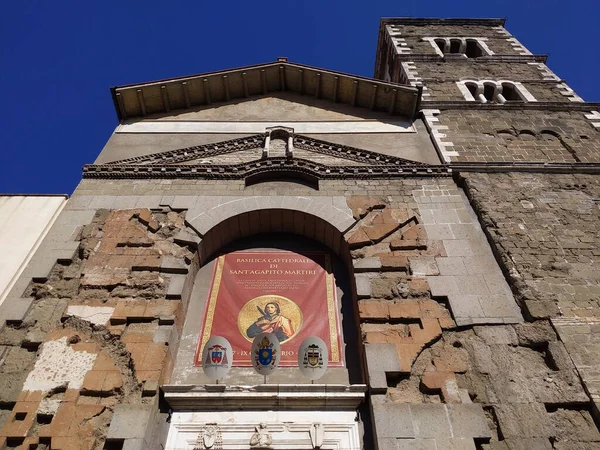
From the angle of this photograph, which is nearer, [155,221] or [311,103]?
[155,221]

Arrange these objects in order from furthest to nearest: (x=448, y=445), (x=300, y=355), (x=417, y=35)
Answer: (x=417, y=35)
(x=300, y=355)
(x=448, y=445)

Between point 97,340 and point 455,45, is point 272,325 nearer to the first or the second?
point 97,340

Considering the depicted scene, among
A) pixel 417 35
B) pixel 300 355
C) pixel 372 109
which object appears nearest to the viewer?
pixel 300 355

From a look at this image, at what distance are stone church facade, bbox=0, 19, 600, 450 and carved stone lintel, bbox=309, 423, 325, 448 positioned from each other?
0.03 metres

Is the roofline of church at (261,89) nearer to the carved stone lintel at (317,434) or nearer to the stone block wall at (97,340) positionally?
the stone block wall at (97,340)

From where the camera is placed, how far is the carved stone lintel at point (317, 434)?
584cm

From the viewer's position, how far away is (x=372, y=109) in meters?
13.3

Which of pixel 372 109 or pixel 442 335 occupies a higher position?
pixel 372 109

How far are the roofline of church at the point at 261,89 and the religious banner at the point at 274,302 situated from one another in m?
6.03

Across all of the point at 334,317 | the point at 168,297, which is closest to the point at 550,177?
the point at 334,317

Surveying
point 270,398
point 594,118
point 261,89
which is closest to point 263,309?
point 270,398

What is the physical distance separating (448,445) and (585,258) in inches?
178

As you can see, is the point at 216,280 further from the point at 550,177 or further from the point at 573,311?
the point at 550,177

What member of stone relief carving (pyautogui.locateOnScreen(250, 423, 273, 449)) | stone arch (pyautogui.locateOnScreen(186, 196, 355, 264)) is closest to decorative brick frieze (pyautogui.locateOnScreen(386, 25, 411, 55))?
stone arch (pyautogui.locateOnScreen(186, 196, 355, 264))
